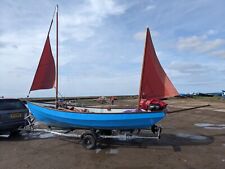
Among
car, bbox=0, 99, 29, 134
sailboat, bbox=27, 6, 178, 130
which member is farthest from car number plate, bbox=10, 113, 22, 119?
sailboat, bbox=27, 6, 178, 130

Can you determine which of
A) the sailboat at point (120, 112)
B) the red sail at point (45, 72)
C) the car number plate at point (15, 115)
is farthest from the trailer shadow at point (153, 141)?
the red sail at point (45, 72)

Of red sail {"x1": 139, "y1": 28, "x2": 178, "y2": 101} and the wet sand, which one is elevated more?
red sail {"x1": 139, "y1": 28, "x2": 178, "y2": 101}

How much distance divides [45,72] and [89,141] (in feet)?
13.1

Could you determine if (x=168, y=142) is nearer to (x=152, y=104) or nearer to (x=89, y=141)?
(x=152, y=104)

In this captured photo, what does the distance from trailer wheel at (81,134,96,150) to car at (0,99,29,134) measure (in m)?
3.53

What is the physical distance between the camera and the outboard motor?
1066 cm

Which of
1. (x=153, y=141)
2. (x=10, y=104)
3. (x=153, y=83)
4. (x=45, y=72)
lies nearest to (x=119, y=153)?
(x=153, y=141)

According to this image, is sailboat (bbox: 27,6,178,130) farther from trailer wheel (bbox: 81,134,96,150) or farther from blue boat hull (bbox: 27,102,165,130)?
trailer wheel (bbox: 81,134,96,150)

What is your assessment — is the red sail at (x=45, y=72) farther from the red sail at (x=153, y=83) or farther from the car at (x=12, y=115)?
the red sail at (x=153, y=83)

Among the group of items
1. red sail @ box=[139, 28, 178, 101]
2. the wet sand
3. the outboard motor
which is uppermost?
red sail @ box=[139, 28, 178, 101]

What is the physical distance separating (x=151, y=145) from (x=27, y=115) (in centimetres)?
571

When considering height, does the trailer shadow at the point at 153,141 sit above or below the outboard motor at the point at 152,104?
below

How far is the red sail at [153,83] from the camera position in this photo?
36.8 ft

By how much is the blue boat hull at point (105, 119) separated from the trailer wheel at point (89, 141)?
0.48m
